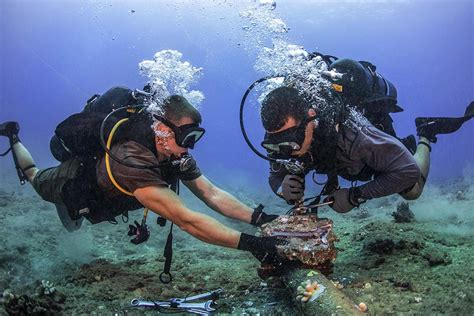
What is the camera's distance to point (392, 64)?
60281 mm

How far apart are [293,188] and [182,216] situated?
156 cm

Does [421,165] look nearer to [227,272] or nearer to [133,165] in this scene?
[227,272]

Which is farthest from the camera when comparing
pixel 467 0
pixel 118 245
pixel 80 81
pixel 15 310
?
pixel 80 81

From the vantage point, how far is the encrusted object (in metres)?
3.85

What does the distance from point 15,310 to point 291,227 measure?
3.36 metres

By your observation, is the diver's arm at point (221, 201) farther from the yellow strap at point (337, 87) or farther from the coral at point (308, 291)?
the yellow strap at point (337, 87)

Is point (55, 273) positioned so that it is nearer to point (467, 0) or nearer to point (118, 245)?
point (118, 245)

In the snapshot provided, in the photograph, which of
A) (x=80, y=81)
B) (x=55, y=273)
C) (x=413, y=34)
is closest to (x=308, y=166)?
(x=55, y=273)

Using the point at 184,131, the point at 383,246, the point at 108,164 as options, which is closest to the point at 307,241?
the point at 383,246

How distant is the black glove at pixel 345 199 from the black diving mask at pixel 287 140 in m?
1.05

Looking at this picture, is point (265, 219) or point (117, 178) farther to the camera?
point (265, 219)

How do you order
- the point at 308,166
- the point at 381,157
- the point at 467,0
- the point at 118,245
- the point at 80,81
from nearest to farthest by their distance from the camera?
the point at 381,157
the point at 308,166
the point at 118,245
the point at 467,0
the point at 80,81

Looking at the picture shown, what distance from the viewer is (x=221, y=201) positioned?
5.98 meters

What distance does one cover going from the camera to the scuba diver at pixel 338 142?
13.8 feet
